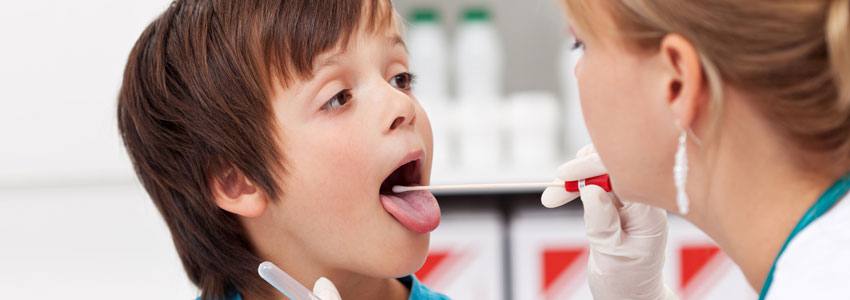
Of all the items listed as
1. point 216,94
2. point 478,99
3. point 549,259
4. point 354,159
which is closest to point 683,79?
point 354,159

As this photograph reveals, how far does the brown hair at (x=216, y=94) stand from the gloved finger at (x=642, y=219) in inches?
15.3

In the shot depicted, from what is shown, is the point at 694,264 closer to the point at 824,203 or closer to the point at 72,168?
the point at 72,168

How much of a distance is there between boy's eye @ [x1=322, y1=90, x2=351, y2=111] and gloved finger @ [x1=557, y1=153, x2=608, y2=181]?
0.28m

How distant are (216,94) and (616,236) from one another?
20.5 inches

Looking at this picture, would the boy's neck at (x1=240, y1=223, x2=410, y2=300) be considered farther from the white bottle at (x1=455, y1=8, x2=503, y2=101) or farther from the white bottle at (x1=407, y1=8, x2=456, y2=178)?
the white bottle at (x1=455, y1=8, x2=503, y2=101)

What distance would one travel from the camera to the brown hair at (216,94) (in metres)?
1.32

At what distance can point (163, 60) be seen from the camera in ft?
4.48

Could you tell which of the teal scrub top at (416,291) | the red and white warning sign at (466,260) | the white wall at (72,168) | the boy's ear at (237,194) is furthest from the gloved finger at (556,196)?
the white wall at (72,168)

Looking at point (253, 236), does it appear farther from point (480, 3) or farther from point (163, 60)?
point (480, 3)

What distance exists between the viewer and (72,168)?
256 cm

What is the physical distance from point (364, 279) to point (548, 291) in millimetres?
1080

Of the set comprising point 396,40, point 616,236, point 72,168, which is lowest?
point 72,168

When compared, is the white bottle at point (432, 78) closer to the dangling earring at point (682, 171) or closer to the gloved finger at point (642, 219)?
the gloved finger at point (642, 219)

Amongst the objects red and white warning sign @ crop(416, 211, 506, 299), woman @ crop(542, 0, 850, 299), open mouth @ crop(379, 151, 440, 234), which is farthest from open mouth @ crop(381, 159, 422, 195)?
red and white warning sign @ crop(416, 211, 506, 299)
